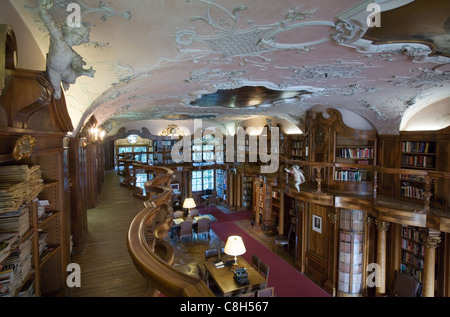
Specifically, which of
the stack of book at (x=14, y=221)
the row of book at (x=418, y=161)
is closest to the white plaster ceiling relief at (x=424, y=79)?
the row of book at (x=418, y=161)

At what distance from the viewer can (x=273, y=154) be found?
12.1 meters

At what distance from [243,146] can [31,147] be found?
12.7m

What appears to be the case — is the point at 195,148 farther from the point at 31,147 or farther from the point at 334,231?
the point at 31,147

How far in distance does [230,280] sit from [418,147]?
6047mm

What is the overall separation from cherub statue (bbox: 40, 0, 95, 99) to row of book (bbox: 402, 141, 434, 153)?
309 inches

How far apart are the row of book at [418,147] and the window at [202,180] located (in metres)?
10.9

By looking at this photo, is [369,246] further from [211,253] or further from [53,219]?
[53,219]

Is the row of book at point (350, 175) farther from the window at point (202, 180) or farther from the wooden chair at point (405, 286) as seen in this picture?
the window at point (202, 180)

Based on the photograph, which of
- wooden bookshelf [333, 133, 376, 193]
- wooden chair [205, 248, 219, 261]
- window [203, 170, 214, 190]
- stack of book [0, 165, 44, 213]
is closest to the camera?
stack of book [0, 165, 44, 213]

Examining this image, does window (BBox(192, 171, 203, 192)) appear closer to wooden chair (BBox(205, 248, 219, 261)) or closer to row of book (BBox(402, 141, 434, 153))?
wooden chair (BBox(205, 248, 219, 261))

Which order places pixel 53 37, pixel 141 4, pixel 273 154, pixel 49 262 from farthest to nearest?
pixel 273 154, pixel 49 262, pixel 141 4, pixel 53 37

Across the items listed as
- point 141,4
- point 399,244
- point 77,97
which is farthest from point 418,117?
point 77,97

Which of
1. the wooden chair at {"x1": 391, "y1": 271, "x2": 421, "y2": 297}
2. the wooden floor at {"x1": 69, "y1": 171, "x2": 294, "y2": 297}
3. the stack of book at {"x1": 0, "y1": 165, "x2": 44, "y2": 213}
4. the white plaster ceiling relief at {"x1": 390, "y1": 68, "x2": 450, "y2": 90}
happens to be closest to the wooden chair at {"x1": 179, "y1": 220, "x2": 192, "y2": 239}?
the wooden floor at {"x1": 69, "y1": 171, "x2": 294, "y2": 297}

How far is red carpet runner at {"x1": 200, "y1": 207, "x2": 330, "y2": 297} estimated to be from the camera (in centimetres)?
712
